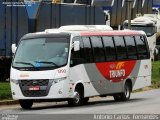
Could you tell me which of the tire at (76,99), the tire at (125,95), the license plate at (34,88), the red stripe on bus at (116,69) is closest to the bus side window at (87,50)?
the red stripe on bus at (116,69)

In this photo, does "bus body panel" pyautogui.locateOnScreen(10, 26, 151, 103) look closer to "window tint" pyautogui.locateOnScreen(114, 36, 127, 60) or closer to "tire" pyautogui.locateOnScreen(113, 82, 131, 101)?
"window tint" pyautogui.locateOnScreen(114, 36, 127, 60)

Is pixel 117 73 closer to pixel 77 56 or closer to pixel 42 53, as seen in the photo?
pixel 77 56

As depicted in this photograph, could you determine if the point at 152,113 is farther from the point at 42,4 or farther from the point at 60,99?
the point at 42,4

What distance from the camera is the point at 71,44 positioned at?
76.0 ft

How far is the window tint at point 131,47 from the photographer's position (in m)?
27.4

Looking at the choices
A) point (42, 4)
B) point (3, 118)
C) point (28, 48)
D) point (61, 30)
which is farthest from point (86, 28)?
point (42, 4)

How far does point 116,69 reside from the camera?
26.2 meters

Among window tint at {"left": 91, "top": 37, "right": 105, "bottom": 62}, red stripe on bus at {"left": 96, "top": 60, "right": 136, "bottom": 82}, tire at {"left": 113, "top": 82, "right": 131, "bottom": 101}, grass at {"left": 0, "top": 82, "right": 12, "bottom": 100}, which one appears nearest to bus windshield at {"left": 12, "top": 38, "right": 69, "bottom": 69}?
window tint at {"left": 91, "top": 37, "right": 105, "bottom": 62}

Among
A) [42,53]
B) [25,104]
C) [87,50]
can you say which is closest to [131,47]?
[87,50]

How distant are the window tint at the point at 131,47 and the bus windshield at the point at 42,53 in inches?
187

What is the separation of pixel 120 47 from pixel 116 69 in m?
1.01

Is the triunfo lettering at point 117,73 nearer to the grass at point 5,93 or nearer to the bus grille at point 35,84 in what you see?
the grass at point 5,93

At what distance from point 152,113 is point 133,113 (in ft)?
1.79

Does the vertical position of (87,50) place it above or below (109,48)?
above
